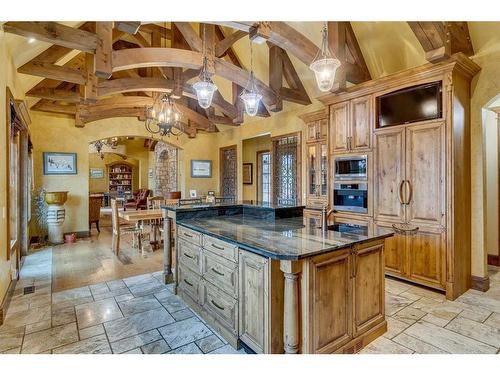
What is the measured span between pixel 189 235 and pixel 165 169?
8.36 metres

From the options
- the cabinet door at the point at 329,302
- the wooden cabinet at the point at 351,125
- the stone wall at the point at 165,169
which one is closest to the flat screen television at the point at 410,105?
the wooden cabinet at the point at 351,125

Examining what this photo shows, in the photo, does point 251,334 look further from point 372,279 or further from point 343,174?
point 343,174

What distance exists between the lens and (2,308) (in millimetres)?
2795

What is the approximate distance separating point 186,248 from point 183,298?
60cm

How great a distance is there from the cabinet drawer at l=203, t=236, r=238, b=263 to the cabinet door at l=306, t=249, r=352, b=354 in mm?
656

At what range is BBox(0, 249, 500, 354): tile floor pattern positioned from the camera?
2.26m

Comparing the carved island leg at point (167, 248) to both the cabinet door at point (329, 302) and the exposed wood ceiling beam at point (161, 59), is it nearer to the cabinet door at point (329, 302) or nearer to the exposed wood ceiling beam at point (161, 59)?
the cabinet door at point (329, 302)

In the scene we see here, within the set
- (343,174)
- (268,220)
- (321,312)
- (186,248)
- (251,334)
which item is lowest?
(251,334)

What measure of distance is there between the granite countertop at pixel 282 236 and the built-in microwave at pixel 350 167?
4.99 feet

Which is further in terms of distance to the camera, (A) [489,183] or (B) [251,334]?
(A) [489,183]

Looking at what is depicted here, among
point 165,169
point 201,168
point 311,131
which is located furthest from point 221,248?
point 165,169
